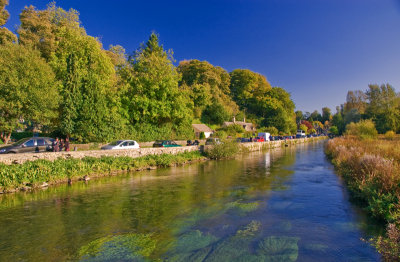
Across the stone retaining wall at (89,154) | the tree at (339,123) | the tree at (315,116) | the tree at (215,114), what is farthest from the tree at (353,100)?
the stone retaining wall at (89,154)

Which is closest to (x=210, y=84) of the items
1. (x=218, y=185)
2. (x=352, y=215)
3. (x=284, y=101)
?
(x=284, y=101)

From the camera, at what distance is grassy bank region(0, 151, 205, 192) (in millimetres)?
15805

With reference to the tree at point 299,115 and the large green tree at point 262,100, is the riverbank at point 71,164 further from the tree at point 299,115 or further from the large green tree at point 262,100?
the tree at point 299,115

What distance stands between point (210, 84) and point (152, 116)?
4528 centimetres

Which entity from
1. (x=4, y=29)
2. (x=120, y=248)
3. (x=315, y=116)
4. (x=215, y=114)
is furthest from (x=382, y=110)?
(x=315, y=116)

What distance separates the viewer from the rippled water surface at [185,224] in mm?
8102

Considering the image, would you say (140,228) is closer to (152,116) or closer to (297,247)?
(297,247)

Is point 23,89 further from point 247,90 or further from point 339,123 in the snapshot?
point 339,123

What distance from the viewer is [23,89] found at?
86.8 ft

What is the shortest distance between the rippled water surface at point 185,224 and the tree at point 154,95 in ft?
64.0

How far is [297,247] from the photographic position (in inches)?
328

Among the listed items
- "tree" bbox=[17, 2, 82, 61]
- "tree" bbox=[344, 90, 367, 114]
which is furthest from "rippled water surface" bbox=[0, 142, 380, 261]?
"tree" bbox=[344, 90, 367, 114]

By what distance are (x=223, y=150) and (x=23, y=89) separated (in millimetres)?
23462

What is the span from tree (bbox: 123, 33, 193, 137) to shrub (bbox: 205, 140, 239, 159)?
8.46 m
